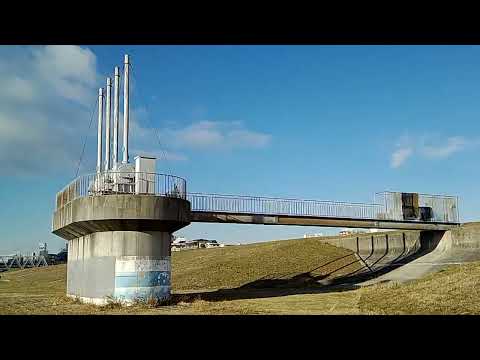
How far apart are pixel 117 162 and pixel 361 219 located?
21231 mm

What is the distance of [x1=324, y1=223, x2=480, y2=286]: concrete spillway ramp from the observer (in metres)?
40.1

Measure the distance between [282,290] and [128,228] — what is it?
49.2ft

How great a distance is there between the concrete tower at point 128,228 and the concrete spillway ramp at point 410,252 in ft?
59.4

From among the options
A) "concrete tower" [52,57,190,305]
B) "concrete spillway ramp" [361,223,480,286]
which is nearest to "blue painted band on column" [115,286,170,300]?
"concrete tower" [52,57,190,305]

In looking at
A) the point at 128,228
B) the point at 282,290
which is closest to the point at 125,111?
the point at 128,228

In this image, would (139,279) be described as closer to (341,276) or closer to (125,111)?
(125,111)

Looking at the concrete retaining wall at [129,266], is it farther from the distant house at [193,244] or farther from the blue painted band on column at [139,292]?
the distant house at [193,244]

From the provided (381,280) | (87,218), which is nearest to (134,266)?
(87,218)

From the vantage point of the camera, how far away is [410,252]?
4738 cm

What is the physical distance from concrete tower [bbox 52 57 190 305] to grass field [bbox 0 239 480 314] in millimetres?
1245

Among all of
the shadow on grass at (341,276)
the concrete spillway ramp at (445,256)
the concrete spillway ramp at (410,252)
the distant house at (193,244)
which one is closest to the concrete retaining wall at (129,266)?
the shadow on grass at (341,276)

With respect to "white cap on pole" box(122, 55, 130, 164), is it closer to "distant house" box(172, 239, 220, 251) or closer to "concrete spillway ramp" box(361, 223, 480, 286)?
"concrete spillway ramp" box(361, 223, 480, 286)

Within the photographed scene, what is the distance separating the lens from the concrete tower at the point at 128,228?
24.6 m
